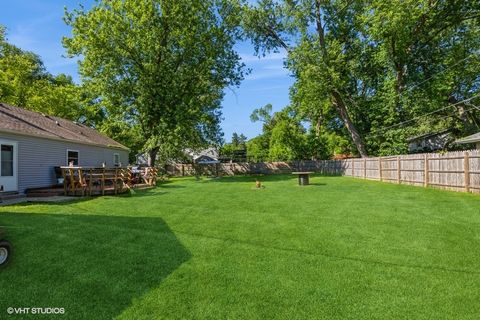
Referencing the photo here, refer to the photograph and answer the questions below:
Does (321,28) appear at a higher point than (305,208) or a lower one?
higher

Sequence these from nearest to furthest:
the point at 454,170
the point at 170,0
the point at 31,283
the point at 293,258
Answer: the point at 31,283 < the point at 293,258 < the point at 454,170 < the point at 170,0

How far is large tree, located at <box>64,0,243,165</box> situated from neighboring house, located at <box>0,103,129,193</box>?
574 centimetres

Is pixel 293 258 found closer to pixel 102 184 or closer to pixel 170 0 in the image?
pixel 102 184

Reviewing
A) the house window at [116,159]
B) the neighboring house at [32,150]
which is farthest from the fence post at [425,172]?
the house window at [116,159]

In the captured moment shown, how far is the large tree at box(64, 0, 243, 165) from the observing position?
22031 mm

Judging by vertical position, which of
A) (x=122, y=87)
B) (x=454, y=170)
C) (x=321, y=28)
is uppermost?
(x=321, y=28)

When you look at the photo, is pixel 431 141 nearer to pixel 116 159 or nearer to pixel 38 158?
pixel 116 159

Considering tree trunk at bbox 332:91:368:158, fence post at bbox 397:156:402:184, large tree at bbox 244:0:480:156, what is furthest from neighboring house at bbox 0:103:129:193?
tree trunk at bbox 332:91:368:158

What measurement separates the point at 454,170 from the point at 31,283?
1392 centimetres

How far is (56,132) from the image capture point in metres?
15.6

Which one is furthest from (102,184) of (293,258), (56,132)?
(293,258)

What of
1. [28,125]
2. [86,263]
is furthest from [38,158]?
[86,263]

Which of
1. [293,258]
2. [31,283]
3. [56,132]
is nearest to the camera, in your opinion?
[31,283]

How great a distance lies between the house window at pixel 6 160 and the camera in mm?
11724
